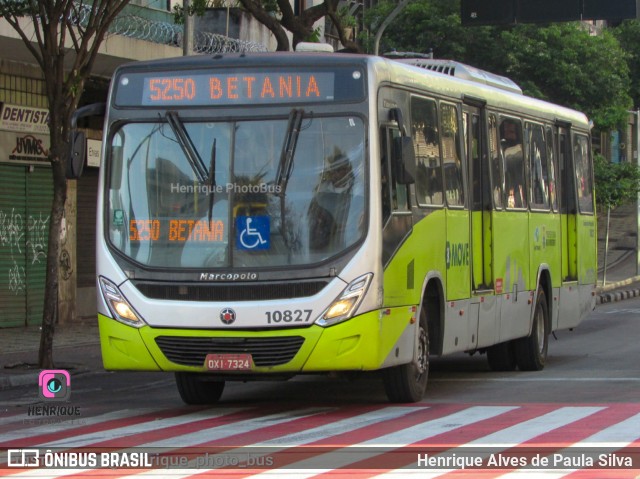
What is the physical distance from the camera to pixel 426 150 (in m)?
13.7

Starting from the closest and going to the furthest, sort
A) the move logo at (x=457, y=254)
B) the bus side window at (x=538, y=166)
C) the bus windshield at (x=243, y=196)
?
the bus windshield at (x=243, y=196) → the move logo at (x=457, y=254) → the bus side window at (x=538, y=166)

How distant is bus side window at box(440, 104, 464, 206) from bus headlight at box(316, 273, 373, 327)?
8.76ft

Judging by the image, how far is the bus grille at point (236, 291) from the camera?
11.9 m

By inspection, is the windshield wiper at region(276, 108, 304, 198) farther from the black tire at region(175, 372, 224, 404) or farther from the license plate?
the black tire at region(175, 372, 224, 404)

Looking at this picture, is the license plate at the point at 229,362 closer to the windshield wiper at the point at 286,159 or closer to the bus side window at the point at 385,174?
the windshield wiper at the point at 286,159

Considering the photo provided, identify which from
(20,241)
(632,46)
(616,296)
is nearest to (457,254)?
(20,241)

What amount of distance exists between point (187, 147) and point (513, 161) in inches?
213

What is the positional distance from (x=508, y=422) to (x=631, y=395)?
263 centimetres

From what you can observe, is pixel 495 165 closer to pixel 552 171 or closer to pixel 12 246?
pixel 552 171

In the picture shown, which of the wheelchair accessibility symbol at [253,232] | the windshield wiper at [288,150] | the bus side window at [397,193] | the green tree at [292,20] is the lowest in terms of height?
the wheelchair accessibility symbol at [253,232]

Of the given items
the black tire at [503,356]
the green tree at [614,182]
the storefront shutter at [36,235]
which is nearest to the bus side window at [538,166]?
the black tire at [503,356]

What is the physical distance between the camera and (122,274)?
12.4m

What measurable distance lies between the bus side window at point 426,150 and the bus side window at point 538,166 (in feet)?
11.7

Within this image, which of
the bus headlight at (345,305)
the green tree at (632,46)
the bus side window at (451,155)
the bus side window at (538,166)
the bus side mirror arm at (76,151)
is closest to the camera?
the bus headlight at (345,305)
